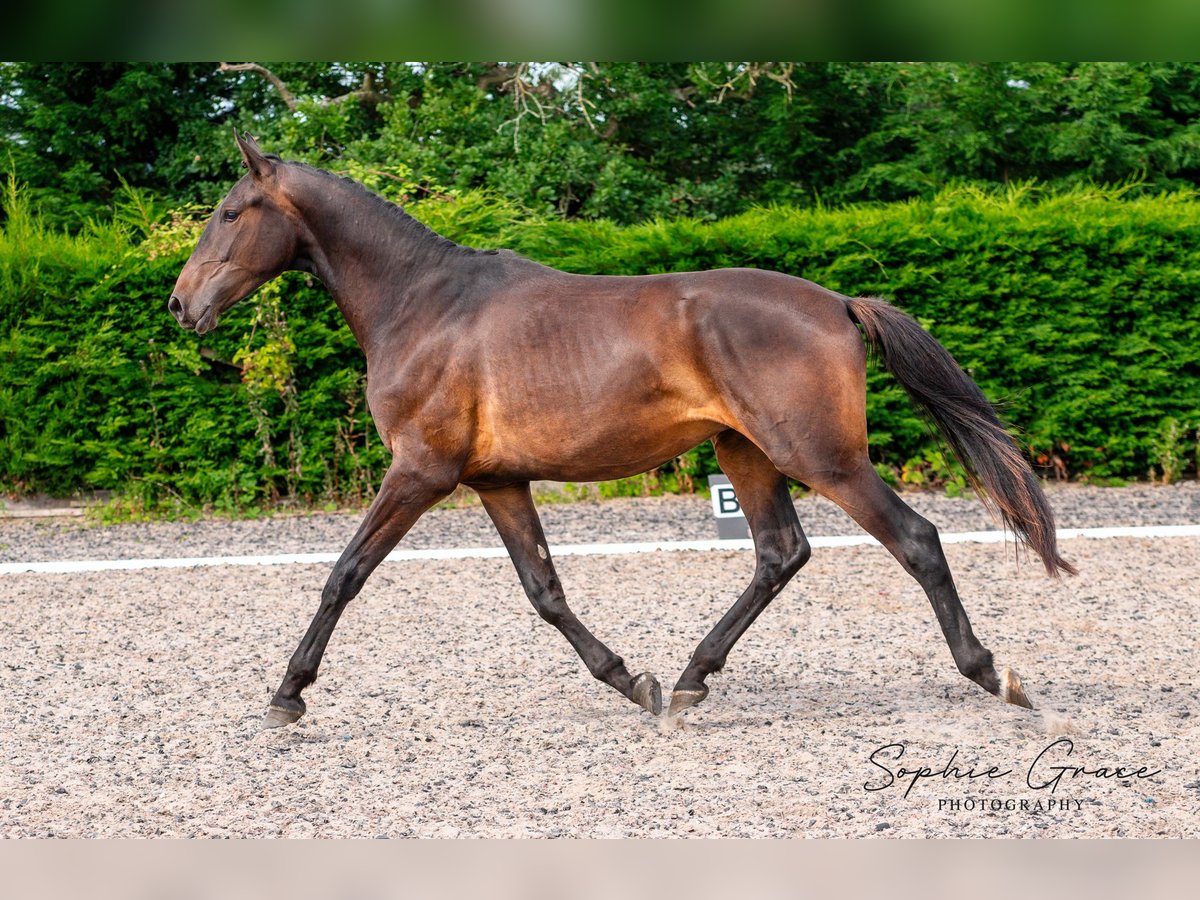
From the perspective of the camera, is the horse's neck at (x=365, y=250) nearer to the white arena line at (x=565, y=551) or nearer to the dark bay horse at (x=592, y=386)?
the dark bay horse at (x=592, y=386)

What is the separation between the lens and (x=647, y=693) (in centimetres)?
455

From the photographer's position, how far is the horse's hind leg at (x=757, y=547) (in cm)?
452

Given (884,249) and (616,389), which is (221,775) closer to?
(616,389)

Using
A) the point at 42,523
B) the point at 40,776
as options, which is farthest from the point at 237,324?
the point at 40,776

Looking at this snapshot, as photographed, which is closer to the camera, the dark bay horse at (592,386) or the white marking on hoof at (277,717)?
the dark bay horse at (592,386)

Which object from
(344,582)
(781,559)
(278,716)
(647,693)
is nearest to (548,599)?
(647,693)

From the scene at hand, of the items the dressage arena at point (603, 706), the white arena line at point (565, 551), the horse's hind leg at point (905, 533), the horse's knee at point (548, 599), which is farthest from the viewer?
the white arena line at point (565, 551)

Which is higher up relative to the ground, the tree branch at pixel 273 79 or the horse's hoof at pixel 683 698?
the tree branch at pixel 273 79

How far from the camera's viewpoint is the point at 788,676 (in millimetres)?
5195

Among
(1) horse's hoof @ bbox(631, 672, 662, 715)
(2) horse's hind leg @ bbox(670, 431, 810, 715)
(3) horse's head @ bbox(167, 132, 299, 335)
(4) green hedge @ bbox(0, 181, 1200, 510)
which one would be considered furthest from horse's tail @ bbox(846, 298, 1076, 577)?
(4) green hedge @ bbox(0, 181, 1200, 510)

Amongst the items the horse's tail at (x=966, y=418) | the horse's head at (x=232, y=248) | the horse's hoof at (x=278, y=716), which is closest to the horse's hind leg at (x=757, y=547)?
the horse's tail at (x=966, y=418)

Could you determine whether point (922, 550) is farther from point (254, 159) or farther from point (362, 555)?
point (254, 159)

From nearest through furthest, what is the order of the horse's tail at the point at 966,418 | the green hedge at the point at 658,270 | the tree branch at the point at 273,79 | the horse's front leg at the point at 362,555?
the horse's tail at the point at 966,418, the horse's front leg at the point at 362,555, the green hedge at the point at 658,270, the tree branch at the point at 273,79

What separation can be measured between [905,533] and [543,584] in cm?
132
